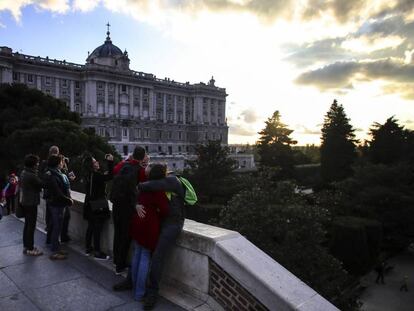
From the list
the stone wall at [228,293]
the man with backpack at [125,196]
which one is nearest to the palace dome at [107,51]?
the man with backpack at [125,196]

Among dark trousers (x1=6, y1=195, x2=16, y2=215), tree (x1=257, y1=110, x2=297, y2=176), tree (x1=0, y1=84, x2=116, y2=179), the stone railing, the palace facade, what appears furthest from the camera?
the palace facade

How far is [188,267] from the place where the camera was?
4570 mm

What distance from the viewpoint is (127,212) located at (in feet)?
17.2

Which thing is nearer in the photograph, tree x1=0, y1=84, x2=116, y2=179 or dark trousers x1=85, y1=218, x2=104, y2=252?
dark trousers x1=85, y1=218, x2=104, y2=252

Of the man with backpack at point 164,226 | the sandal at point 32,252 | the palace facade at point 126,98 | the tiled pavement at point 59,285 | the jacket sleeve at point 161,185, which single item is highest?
the palace facade at point 126,98

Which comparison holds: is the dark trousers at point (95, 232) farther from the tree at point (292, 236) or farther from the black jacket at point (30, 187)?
the tree at point (292, 236)

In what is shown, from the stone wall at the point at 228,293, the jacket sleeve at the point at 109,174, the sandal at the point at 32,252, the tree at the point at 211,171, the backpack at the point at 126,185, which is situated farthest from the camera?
the tree at the point at 211,171

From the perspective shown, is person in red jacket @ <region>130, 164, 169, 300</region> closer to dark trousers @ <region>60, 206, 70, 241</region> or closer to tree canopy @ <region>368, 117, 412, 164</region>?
dark trousers @ <region>60, 206, 70, 241</region>

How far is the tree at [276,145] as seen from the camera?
157 feet

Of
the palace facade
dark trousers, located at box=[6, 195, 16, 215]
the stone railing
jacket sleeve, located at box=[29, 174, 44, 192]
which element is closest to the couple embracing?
the stone railing

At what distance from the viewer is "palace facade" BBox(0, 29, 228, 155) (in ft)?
241

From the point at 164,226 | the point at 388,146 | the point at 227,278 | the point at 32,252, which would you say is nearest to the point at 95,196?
the point at 32,252

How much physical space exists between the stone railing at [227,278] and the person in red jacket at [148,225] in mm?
345

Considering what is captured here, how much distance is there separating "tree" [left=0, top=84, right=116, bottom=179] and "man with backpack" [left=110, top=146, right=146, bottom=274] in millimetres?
20116
